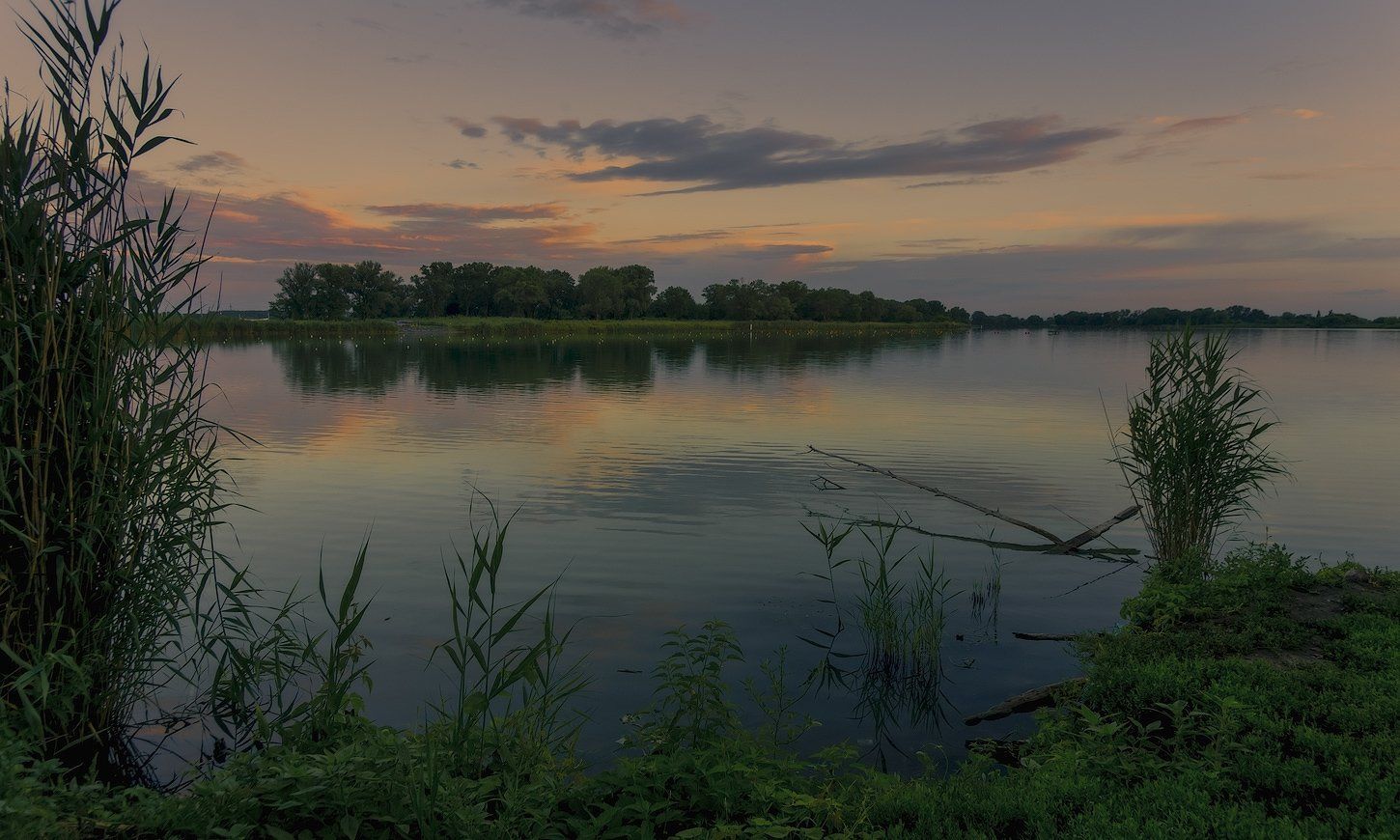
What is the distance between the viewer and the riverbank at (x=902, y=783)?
15.8ft

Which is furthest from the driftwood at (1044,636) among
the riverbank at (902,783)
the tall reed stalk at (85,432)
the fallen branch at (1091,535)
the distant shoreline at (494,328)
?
the distant shoreline at (494,328)

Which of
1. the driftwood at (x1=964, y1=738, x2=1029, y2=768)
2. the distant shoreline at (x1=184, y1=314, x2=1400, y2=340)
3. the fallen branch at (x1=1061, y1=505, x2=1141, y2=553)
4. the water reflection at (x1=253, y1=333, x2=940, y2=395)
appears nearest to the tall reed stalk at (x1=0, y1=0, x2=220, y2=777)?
the driftwood at (x1=964, y1=738, x2=1029, y2=768)

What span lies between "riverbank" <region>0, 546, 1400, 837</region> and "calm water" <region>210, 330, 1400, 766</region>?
161 centimetres

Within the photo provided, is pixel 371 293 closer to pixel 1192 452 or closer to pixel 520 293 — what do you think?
pixel 520 293

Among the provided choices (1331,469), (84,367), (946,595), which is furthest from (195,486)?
(1331,469)

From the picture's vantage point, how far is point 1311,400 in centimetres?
3778

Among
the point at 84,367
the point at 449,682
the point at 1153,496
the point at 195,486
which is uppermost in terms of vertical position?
the point at 84,367

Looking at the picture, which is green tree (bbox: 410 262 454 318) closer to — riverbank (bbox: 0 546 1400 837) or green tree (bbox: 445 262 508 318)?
green tree (bbox: 445 262 508 318)

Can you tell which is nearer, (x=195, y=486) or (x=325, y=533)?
(x=195, y=486)

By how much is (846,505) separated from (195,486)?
13104 millimetres

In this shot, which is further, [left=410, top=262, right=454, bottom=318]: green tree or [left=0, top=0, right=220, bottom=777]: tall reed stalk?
[left=410, top=262, right=454, bottom=318]: green tree

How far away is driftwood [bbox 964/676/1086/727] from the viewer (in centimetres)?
848

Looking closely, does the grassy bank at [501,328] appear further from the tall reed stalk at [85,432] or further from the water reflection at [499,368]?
the tall reed stalk at [85,432]

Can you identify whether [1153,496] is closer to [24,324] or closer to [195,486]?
[195,486]
